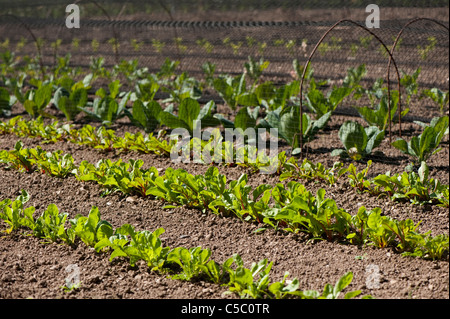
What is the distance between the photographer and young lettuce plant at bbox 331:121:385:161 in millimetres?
3747

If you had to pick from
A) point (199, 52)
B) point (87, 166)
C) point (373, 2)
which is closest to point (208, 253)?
point (87, 166)

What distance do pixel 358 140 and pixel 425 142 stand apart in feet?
1.49

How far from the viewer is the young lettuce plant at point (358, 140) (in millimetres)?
3747

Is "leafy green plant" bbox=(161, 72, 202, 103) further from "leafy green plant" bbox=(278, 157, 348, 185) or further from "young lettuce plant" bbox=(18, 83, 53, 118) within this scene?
"leafy green plant" bbox=(278, 157, 348, 185)

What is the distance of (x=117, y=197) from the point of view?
3.31 metres

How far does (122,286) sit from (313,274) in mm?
822

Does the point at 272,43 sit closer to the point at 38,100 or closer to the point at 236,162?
the point at 38,100

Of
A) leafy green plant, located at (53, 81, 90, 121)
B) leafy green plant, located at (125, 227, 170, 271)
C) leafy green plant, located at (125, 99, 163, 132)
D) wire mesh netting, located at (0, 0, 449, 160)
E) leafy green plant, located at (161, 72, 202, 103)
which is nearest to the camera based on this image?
leafy green plant, located at (125, 227, 170, 271)

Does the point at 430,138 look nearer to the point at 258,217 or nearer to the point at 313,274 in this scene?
the point at 258,217

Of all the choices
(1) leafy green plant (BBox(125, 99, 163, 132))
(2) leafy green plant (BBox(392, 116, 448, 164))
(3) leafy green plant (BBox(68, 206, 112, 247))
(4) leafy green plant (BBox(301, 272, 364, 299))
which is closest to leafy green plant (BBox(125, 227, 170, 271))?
(3) leafy green plant (BBox(68, 206, 112, 247))

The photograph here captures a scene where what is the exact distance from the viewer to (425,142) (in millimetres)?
3514

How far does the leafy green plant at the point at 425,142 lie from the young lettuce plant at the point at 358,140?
7.5 inches

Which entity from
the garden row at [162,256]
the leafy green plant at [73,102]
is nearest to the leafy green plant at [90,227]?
the garden row at [162,256]

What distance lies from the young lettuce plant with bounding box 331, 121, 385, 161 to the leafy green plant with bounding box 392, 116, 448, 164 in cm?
19
